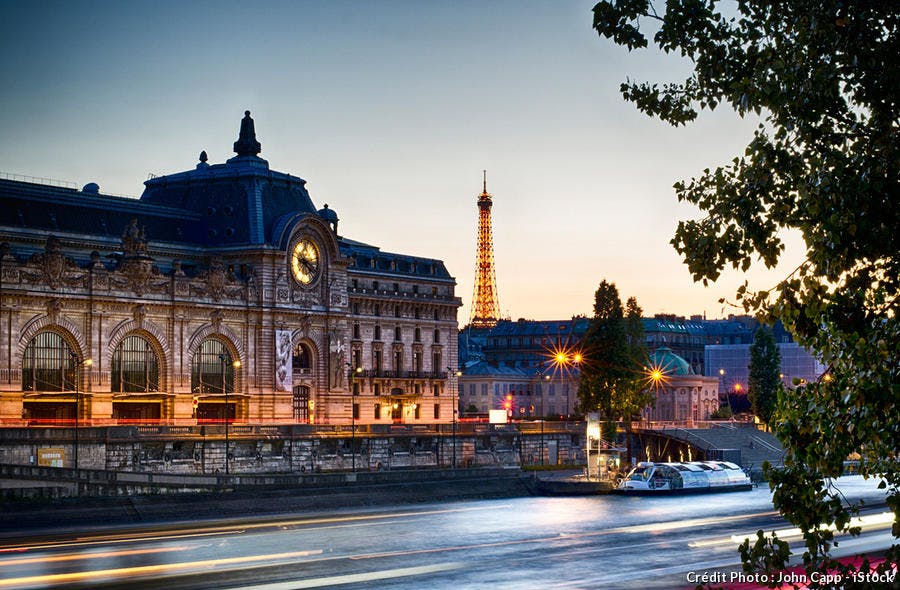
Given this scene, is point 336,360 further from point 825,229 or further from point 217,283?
point 825,229

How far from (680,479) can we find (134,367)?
1753 inches

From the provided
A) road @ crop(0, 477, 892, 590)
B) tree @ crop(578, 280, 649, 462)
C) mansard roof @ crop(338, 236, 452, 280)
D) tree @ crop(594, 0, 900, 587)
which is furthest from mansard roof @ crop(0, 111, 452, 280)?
tree @ crop(594, 0, 900, 587)

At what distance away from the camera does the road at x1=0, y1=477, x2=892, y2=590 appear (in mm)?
46844

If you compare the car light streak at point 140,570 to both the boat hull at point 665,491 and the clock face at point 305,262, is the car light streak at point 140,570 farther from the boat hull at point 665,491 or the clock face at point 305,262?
the clock face at point 305,262

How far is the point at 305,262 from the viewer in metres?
120

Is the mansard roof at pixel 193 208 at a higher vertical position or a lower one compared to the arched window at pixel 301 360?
higher

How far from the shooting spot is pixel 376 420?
136875mm

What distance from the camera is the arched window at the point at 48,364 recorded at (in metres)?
95.8

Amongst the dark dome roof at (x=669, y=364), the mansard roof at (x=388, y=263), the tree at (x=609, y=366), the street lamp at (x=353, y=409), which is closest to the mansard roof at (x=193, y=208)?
the mansard roof at (x=388, y=263)

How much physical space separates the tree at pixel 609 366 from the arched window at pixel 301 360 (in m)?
26.7

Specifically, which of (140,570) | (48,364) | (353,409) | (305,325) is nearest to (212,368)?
(305,325)

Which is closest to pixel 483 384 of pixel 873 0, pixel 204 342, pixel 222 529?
pixel 204 342

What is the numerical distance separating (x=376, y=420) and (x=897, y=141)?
11967cm

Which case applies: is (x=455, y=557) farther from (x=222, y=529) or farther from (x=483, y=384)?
(x=483, y=384)
